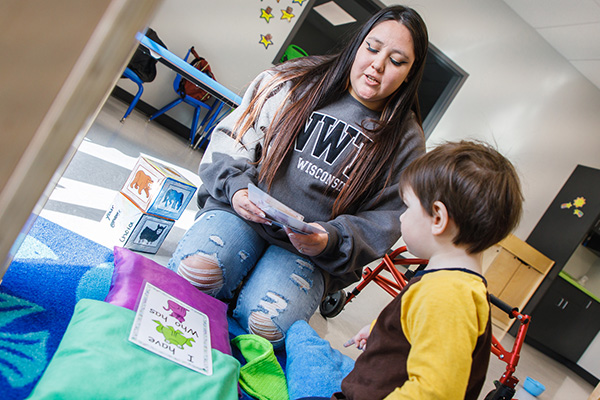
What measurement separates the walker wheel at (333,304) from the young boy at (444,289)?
0.76 m

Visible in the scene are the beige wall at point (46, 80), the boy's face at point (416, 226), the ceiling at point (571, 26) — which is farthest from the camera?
the ceiling at point (571, 26)

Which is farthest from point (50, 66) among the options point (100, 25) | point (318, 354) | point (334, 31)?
point (334, 31)

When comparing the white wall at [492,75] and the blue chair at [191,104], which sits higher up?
the white wall at [492,75]

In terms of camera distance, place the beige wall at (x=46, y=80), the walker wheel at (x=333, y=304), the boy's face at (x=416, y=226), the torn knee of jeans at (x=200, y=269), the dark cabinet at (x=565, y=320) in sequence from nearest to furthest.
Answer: the beige wall at (x=46, y=80) < the boy's face at (x=416, y=226) < the torn knee of jeans at (x=200, y=269) < the walker wheel at (x=333, y=304) < the dark cabinet at (x=565, y=320)

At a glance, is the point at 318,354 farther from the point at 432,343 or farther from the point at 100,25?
the point at 100,25

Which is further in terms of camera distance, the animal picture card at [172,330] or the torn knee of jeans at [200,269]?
the torn knee of jeans at [200,269]

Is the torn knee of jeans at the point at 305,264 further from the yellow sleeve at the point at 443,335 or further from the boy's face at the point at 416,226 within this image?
the yellow sleeve at the point at 443,335

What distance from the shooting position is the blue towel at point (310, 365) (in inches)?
34.7

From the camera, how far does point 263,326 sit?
3.54 feet

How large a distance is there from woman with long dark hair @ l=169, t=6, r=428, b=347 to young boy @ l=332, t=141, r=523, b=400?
312 millimetres

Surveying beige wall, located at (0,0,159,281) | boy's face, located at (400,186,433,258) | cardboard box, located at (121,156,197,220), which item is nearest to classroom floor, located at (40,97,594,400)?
cardboard box, located at (121,156,197,220)

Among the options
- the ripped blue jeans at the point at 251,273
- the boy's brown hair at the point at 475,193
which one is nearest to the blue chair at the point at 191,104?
the ripped blue jeans at the point at 251,273

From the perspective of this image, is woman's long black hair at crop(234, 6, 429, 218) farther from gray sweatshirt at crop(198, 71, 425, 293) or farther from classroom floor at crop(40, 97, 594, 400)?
classroom floor at crop(40, 97, 594, 400)

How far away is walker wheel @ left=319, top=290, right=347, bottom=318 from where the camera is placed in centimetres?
154
